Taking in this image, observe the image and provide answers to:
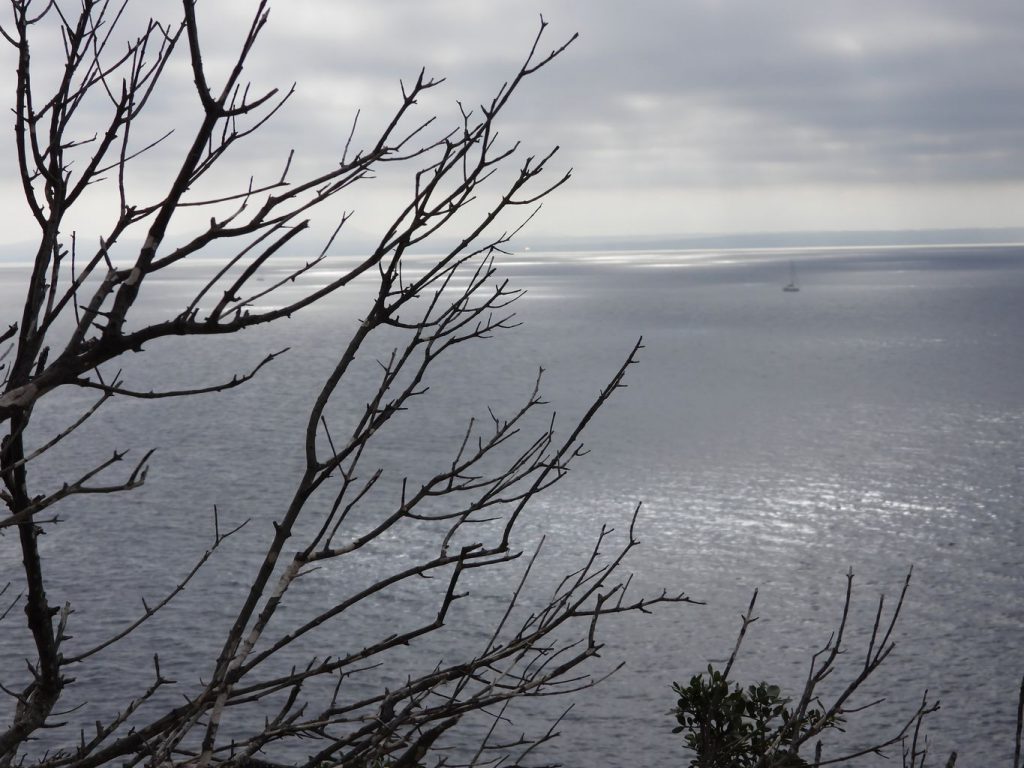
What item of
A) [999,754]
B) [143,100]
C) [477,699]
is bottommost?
[999,754]

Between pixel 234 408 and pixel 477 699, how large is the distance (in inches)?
2386

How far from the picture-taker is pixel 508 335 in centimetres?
11444

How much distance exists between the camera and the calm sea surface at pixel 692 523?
84.4 feet

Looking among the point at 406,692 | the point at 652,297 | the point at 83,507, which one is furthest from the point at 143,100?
the point at 652,297

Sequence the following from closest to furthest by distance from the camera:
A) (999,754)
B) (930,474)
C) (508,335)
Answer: (999,754)
(930,474)
(508,335)

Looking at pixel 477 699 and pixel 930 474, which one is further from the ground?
pixel 477 699

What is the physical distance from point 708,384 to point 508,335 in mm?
46783

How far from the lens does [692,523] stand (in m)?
36.3

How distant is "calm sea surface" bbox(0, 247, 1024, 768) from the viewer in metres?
25.7

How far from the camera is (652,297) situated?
180 metres

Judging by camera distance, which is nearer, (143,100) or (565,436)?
(143,100)

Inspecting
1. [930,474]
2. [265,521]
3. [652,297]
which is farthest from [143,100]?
[652,297]

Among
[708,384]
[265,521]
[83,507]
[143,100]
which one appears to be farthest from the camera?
[708,384]

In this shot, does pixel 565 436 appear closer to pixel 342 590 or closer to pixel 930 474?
pixel 930 474
